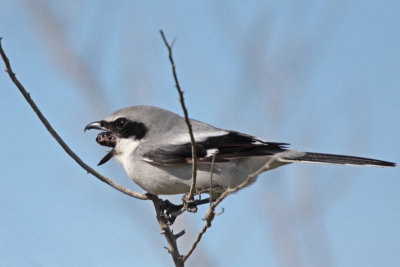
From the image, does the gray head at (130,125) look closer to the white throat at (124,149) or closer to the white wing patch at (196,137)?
the white throat at (124,149)

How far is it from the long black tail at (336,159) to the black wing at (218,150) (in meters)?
0.18

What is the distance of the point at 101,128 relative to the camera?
12.4 ft

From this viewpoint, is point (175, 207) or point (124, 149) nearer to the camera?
point (175, 207)

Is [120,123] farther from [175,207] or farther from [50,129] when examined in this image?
[50,129]

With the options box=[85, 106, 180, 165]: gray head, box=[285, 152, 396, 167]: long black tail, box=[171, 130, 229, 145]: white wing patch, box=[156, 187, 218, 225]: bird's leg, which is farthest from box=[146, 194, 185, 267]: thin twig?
box=[285, 152, 396, 167]: long black tail

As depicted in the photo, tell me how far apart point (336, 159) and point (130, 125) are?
61.0 inches

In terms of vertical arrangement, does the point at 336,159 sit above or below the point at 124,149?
below

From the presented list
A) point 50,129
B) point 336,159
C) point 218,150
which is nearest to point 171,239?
point 218,150

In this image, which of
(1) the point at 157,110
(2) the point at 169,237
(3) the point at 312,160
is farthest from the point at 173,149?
(3) the point at 312,160

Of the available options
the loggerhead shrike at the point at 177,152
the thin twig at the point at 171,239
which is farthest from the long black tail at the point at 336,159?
the thin twig at the point at 171,239

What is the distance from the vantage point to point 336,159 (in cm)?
378

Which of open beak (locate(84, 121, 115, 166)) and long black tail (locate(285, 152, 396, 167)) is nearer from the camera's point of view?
long black tail (locate(285, 152, 396, 167))

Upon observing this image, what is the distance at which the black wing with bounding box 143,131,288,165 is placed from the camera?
3.43 metres

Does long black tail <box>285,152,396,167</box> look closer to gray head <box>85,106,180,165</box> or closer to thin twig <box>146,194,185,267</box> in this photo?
gray head <box>85,106,180,165</box>
